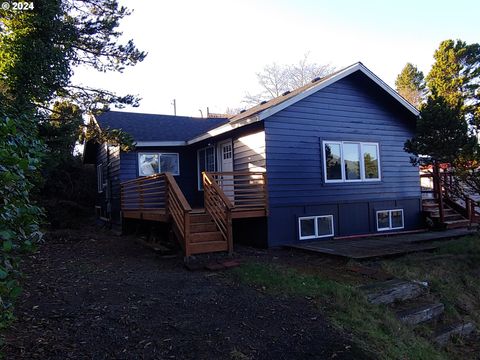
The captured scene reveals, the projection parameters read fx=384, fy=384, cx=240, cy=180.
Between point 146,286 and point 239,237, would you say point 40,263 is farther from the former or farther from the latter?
point 239,237

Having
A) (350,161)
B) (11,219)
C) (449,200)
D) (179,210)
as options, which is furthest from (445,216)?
(11,219)

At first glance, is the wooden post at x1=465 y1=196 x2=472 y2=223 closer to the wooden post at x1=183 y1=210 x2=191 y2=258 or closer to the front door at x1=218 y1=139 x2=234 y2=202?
the front door at x1=218 y1=139 x2=234 y2=202

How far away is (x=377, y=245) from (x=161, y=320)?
6007 mm

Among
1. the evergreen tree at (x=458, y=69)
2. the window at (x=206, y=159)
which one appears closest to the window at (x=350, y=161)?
the window at (x=206, y=159)

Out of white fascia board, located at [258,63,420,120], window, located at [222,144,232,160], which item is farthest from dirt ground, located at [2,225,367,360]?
window, located at [222,144,232,160]

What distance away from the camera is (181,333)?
4.04 meters

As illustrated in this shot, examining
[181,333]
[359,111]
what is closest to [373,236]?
[359,111]

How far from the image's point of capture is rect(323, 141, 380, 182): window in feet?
34.1

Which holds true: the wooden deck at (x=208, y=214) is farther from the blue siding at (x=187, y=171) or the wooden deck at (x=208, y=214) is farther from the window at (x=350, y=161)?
the blue siding at (x=187, y=171)

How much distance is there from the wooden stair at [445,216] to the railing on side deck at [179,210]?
8.12 m

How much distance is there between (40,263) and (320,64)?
34.1m

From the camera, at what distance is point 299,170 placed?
9828mm

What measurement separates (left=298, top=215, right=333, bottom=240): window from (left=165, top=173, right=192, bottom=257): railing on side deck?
3396mm

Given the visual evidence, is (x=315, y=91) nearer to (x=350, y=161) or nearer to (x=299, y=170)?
(x=299, y=170)
